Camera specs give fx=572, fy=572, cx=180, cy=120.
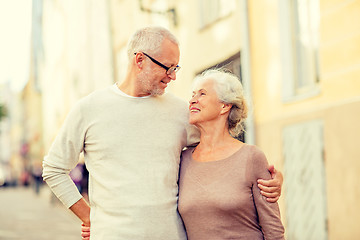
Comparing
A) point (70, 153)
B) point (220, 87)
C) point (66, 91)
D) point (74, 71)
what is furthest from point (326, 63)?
point (66, 91)

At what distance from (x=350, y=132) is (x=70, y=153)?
4677mm

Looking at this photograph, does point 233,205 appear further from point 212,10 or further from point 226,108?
point 212,10

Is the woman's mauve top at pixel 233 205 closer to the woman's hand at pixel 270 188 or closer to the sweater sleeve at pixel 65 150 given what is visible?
the woman's hand at pixel 270 188

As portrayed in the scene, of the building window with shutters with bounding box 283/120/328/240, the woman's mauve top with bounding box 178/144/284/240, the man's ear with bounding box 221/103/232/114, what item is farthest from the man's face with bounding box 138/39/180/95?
the building window with shutters with bounding box 283/120/328/240

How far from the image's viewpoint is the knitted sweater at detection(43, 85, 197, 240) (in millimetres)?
2865

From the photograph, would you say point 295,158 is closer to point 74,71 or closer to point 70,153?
point 70,153

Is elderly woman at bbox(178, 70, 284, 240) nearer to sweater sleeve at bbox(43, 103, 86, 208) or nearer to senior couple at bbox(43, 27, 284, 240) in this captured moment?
senior couple at bbox(43, 27, 284, 240)

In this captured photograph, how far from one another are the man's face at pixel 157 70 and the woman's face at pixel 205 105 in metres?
0.21

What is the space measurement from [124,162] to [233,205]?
60 cm

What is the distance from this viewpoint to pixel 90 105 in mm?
3035

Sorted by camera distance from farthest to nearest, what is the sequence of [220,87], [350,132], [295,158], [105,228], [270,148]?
[270,148] → [295,158] → [350,132] → [220,87] → [105,228]

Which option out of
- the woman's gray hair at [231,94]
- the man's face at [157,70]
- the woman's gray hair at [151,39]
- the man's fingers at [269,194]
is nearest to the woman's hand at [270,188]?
the man's fingers at [269,194]

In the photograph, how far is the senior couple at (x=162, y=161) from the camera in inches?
113

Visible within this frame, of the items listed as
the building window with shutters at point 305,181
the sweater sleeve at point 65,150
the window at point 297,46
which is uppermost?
the window at point 297,46
